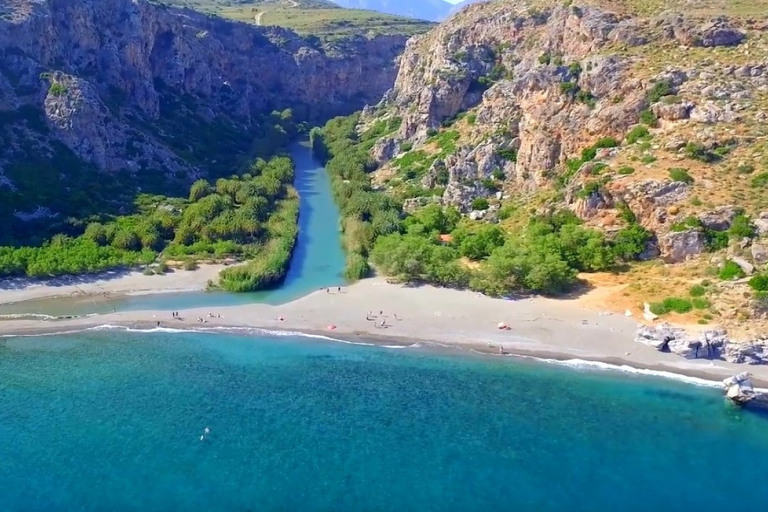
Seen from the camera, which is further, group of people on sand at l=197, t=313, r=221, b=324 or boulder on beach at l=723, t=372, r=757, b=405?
group of people on sand at l=197, t=313, r=221, b=324

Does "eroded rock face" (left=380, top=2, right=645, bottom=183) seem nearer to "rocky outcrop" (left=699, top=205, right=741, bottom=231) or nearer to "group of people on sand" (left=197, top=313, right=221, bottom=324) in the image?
"rocky outcrop" (left=699, top=205, right=741, bottom=231)

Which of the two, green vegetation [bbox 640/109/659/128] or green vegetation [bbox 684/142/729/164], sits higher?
green vegetation [bbox 640/109/659/128]

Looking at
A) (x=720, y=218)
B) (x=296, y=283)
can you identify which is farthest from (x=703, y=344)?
(x=296, y=283)

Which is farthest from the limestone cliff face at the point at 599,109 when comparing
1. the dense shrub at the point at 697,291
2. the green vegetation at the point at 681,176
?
the dense shrub at the point at 697,291

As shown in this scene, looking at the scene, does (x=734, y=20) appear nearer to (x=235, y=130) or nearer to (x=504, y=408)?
(x=504, y=408)

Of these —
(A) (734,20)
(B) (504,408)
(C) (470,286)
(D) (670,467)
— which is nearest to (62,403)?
(B) (504,408)

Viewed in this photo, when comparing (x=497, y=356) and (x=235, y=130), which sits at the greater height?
(x=235, y=130)

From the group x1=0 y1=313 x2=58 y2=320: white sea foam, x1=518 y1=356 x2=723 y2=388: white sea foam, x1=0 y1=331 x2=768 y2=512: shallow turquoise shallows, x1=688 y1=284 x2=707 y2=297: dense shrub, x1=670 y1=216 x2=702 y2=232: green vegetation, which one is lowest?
x1=0 y1=331 x2=768 y2=512: shallow turquoise shallows

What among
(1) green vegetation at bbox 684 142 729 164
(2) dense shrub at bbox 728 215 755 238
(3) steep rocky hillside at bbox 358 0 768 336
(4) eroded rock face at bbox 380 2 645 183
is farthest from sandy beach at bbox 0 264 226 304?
(1) green vegetation at bbox 684 142 729 164
